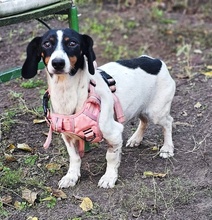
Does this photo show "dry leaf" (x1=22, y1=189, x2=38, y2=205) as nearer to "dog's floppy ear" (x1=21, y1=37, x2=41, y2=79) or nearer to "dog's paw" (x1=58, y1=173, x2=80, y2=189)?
"dog's paw" (x1=58, y1=173, x2=80, y2=189)

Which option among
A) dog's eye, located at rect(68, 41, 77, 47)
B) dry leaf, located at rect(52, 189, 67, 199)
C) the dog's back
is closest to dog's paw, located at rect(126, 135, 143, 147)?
the dog's back

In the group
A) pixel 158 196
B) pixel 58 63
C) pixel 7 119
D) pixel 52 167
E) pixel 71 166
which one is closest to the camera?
pixel 58 63

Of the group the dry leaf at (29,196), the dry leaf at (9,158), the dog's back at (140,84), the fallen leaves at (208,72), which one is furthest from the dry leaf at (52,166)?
the fallen leaves at (208,72)

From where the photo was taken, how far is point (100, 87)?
12.7 feet

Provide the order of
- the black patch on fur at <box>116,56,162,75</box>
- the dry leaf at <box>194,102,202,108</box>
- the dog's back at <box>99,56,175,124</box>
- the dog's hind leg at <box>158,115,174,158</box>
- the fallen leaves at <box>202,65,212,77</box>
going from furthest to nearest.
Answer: the fallen leaves at <box>202,65,212,77</box> → the dry leaf at <box>194,102,202,108</box> → the dog's hind leg at <box>158,115,174,158</box> → the black patch on fur at <box>116,56,162,75</box> → the dog's back at <box>99,56,175,124</box>

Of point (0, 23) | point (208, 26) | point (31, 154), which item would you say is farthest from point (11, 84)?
point (208, 26)

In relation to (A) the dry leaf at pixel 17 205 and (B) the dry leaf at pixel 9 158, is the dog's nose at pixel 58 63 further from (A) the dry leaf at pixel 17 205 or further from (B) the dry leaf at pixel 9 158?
(B) the dry leaf at pixel 9 158

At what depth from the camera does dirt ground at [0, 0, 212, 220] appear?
12.3ft

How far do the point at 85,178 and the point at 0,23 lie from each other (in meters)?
1.25

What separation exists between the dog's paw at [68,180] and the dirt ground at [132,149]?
0.04 m

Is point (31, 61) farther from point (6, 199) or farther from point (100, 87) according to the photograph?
point (6, 199)

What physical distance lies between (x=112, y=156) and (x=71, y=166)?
1.09 feet

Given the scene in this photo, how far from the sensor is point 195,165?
430 centimetres

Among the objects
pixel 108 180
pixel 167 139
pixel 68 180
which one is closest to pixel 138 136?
pixel 167 139
